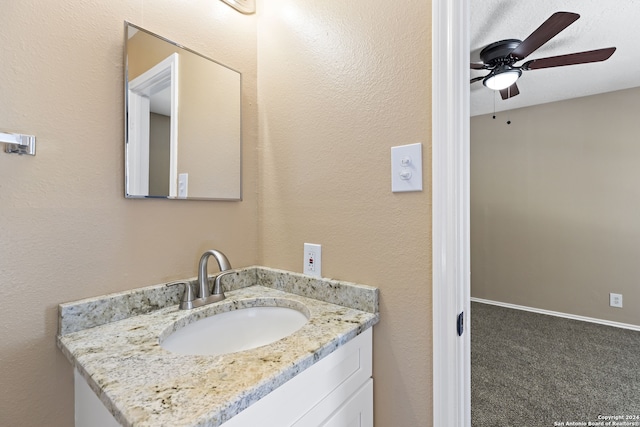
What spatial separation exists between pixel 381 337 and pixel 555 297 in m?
3.33

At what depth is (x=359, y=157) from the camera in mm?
920

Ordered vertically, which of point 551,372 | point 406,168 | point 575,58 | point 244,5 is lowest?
point 551,372

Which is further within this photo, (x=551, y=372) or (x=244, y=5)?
(x=551, y=372)

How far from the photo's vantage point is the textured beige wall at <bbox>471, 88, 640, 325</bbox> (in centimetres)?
277

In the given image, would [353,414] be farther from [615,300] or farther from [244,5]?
[615,300]

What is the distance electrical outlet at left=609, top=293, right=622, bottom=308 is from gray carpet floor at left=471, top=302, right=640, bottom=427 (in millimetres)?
237

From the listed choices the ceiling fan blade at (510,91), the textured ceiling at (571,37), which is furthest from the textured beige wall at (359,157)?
the ceiling fan blade at (510,91)

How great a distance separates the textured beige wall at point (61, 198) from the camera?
65cm

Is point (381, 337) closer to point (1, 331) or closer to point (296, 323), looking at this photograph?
point (296, 323)

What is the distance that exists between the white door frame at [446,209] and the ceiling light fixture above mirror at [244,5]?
0.77 metres

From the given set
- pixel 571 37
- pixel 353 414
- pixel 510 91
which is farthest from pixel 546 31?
pixel 353 414

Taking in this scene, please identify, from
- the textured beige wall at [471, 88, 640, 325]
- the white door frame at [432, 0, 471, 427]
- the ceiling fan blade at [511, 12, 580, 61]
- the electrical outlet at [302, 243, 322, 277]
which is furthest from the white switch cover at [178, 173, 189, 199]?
the textured beige wall at [471, 88, 640, 325]

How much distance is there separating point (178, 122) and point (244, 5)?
1.93ft

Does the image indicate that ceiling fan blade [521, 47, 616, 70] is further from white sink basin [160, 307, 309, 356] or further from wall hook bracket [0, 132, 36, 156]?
wall hook bracket [0, 132, 36, 156]
